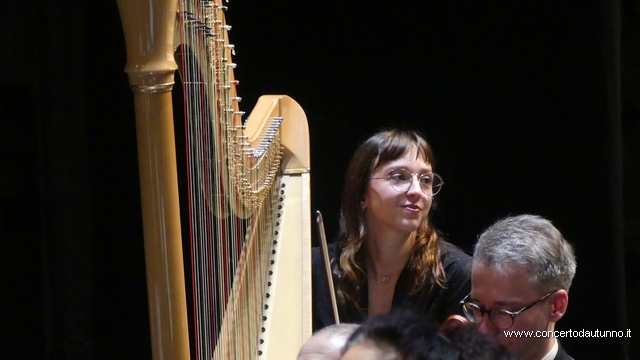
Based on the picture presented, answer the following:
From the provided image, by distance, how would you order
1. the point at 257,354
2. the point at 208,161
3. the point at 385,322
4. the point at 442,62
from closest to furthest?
the point at 385,322 < the point at 208,161 < the point at 257,354 < the point at 442,62

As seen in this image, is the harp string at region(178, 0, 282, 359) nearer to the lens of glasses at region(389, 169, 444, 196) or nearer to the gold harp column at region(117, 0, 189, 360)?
the gold harp column at region(117, 0, 189, 360)

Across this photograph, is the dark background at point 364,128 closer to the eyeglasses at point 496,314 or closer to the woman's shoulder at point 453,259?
the woman's shoulder at point 453,259

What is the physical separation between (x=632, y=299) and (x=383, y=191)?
0.79 meters

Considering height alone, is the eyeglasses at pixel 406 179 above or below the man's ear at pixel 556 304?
above

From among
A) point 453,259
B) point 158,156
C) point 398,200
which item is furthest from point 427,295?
point 158,156

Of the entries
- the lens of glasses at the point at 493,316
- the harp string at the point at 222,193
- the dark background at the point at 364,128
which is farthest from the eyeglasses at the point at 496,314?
the dark background at the point at 364,128

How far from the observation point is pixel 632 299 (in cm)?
249

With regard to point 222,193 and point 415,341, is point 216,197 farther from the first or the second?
point 415,341

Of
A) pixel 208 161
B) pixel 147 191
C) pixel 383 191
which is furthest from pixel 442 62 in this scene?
pixel 147 191

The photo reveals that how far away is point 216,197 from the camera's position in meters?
1.58

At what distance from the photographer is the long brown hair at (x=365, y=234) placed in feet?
7.32

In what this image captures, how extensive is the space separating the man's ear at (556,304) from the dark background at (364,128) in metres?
1.02

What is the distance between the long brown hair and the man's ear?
26.4 inches

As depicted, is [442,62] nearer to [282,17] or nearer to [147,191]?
[282,17]
